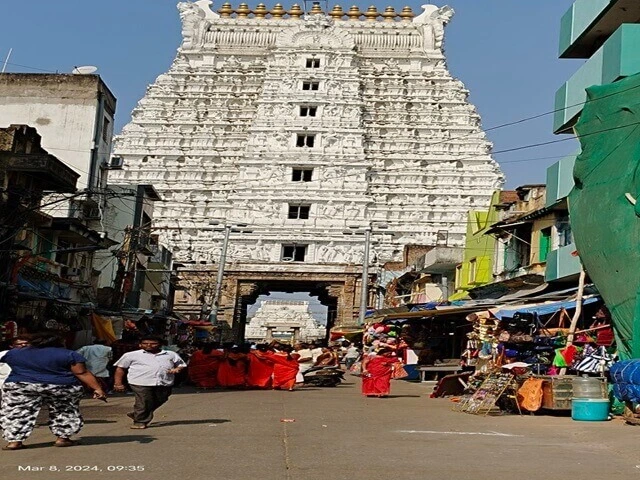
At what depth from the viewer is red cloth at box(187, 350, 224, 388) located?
75.2ft

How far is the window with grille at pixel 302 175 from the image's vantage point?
60.0 meters

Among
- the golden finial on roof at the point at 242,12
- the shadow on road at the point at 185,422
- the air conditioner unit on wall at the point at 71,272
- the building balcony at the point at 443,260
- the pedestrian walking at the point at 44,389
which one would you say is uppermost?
the golden finial on roof at the point at 242,12

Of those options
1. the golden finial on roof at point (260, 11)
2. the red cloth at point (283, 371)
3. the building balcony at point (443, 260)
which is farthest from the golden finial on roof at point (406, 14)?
the red cloth at point (283, 371)

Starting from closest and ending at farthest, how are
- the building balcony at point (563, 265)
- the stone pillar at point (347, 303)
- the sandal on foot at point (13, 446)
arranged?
1. the sandal on foot at point (13, 446)
2. the building balcony at point (563, 265)
3. the stone pillar at point (347, 303)

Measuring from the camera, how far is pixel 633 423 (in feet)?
45.8

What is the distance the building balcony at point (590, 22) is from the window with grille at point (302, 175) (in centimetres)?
3729

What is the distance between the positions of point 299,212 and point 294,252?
2.86 metres

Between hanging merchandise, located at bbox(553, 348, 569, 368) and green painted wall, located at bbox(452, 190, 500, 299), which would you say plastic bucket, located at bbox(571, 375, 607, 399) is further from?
green painted wall, located at bbox(452, 190, 500, 299)

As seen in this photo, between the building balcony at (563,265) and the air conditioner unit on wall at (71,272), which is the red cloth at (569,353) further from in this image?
the air conditioner unit on wall at (71,272)

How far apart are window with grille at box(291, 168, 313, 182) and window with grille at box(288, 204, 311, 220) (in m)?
1.88

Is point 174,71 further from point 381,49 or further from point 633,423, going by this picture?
point 633,423

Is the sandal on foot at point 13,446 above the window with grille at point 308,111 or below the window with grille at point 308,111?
below

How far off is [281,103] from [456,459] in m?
53.6

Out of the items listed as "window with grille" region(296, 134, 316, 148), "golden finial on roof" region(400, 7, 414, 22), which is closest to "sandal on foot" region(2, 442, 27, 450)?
"window with grille" region(296, 134, 316, 148)
